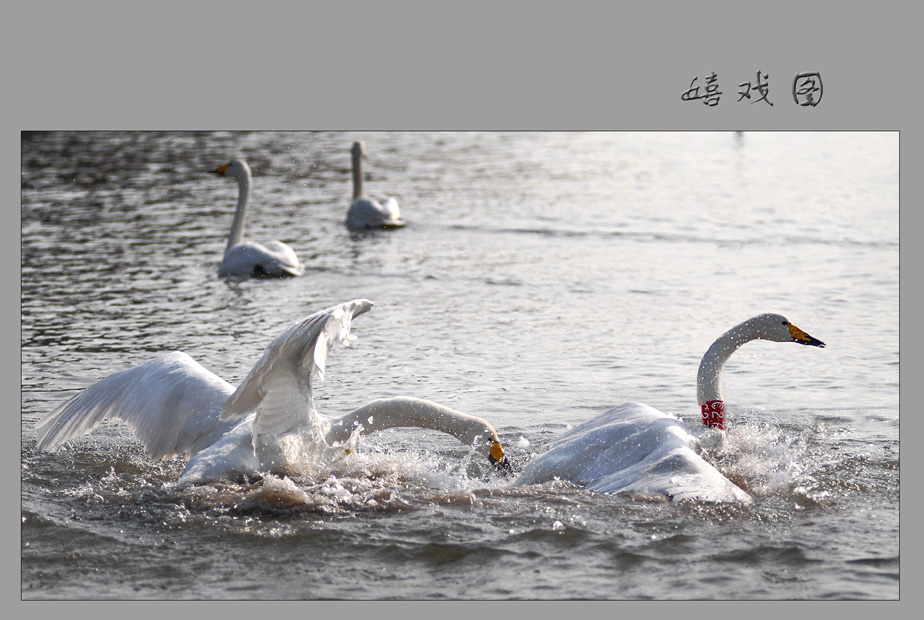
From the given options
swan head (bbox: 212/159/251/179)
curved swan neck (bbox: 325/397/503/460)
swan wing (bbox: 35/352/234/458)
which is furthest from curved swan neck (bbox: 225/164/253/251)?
curved swan neck (bbox: 325/397/503/460)

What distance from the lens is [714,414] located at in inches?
314

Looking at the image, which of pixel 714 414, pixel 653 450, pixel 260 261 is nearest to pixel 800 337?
pixel 714 414

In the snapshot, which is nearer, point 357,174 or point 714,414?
point 714,414

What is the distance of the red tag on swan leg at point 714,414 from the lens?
314 inches

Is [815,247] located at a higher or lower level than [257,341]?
higher

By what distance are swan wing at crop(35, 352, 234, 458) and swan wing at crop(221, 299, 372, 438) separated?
0.85 meters

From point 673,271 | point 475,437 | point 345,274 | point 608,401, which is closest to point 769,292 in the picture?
point 673,271

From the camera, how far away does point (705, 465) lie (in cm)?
700

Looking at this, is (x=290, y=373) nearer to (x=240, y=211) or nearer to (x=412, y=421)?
(x=412, y=421)

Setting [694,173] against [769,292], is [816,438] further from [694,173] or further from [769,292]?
[694,173]

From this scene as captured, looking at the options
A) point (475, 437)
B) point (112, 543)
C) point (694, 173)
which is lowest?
point (112, 543)

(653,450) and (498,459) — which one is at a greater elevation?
(653,450)

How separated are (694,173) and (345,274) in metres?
8.89

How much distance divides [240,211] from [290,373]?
31.4 ft
